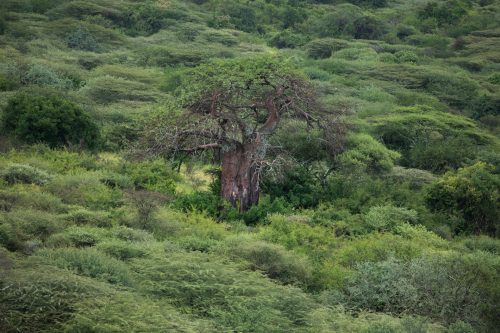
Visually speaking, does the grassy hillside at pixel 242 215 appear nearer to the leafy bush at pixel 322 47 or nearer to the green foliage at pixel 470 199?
the green foliage at pixel 470 199

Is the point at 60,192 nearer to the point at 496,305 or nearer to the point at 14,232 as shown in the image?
the point at 14,232

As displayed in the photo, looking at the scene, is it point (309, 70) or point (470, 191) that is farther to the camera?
point (309, 70)

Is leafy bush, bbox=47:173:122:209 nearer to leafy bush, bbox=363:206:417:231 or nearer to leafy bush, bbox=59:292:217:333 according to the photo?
leafy bush, bbox=363:206:417:231

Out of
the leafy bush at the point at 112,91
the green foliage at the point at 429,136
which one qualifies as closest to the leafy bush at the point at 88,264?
the green foliage at the point at 429,136

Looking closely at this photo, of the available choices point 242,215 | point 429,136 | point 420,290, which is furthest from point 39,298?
point 429,136

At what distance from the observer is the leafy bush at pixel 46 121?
2481 cm

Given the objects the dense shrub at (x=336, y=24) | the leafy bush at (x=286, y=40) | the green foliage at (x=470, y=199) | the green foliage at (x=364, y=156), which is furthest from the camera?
the dense shrub at (x=336, y=24)

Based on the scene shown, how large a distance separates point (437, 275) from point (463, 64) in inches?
1747

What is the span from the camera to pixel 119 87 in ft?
124

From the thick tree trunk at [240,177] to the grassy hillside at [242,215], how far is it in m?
0.48

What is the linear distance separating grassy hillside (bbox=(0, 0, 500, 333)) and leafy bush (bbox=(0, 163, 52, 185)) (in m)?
0.05

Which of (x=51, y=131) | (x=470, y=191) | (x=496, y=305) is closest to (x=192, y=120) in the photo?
(x=51, y=131)

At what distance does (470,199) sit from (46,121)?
40.6 feet

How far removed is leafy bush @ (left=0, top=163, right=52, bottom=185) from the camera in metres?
20.3
